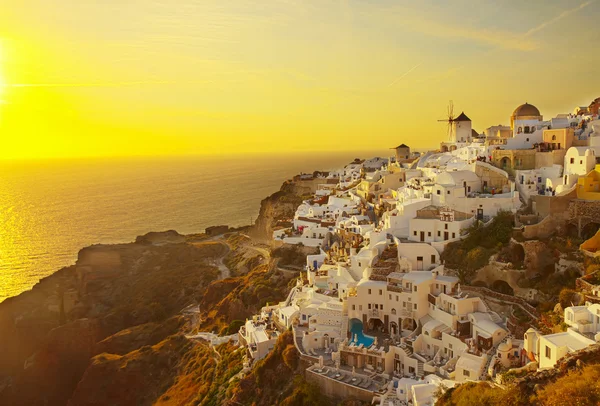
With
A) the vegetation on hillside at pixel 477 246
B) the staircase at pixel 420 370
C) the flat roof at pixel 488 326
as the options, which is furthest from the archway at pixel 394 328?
the flat roof at pixel 488 326

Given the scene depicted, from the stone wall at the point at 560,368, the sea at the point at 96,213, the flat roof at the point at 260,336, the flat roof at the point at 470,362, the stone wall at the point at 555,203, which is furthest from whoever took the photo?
the sea at the point at 96,213

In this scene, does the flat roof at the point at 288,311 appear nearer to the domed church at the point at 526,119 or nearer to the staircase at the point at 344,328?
the staircase at the point at 344,328

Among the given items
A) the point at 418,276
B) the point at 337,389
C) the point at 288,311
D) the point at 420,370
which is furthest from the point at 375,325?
the point at 288,311

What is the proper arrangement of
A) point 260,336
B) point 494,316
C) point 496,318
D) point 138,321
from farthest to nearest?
1. point 138,321
2. point 260,336
3. point 494,316
4. point 496,318

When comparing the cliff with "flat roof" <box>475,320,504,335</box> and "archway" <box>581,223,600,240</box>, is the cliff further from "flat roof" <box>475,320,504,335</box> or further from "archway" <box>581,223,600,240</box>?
"archway" <box>581,223,600,240</box>

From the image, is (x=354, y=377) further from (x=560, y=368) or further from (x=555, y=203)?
(x=555, y=203)

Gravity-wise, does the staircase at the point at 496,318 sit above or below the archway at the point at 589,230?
→ below

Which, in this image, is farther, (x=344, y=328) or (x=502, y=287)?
(x=344, y=328)
